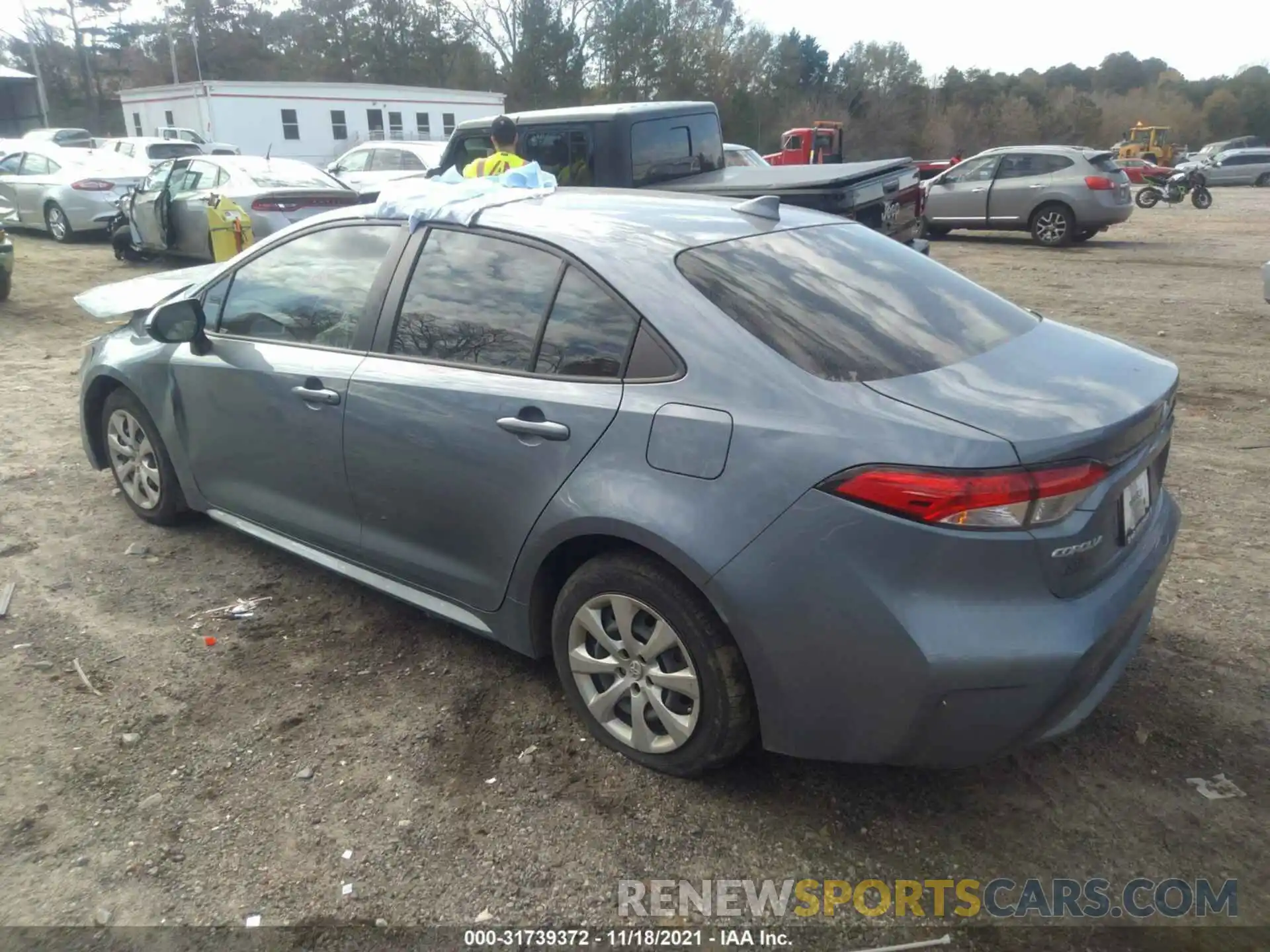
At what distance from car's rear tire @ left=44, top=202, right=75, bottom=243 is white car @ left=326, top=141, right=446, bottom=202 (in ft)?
14.5

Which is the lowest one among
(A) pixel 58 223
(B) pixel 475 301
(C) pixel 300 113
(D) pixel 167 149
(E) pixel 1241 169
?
(A) pixel 58 223

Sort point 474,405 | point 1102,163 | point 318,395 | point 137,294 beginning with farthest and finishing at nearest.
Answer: point 1102,163, point 137,294, point 318,395, point 474,405

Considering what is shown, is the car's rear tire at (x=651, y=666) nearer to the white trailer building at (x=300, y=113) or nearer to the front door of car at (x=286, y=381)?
the front door of car at (x=286, y=381)

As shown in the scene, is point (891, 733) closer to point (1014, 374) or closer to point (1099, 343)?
point (1014, 374)

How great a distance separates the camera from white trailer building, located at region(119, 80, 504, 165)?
3098 cm

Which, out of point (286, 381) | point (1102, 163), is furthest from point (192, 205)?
point (1102, 163)

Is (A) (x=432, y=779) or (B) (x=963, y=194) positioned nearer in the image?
(A) (x=432, y=779)

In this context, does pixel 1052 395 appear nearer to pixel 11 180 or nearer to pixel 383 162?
pixel 383 162

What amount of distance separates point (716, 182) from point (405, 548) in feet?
21.3

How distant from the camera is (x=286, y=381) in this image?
3693 mm

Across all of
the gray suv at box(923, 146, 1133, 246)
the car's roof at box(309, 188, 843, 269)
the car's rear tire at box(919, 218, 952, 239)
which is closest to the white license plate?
the car's roof at box(309, 188, 843, 269)

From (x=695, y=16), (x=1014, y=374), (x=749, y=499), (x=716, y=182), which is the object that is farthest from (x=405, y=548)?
(x=695, y=16)

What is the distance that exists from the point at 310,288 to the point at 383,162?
14.6 meters

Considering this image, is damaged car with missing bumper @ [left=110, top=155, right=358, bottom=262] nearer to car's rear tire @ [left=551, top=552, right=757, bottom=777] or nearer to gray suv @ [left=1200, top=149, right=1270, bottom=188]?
car's rear tire @ [left=551, top=552, right=757, bottom=777]
